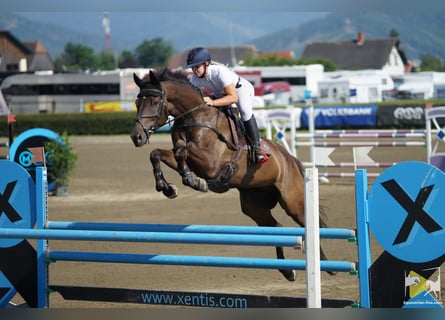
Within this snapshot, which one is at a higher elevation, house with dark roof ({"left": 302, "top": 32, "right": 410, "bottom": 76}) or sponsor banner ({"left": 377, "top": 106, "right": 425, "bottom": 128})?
house with dark roof ({"left": 302, "top": 32, "right": 410, "bottom": 76})

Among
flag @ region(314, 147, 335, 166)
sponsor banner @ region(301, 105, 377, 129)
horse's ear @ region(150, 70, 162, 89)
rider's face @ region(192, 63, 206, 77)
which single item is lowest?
sponsor banner @ region(301, 105, 377, 129)

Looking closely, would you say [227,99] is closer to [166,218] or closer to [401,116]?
[166,218]

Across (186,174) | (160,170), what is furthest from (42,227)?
(186,174)

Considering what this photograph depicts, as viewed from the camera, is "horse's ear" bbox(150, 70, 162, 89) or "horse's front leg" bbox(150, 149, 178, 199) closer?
"horse's front leg" bbox(150, 149, 178, 199)

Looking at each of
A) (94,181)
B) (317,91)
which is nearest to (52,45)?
(317,91)

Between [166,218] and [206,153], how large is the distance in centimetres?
404

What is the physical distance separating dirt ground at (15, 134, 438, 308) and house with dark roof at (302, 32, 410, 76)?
60.1 metres

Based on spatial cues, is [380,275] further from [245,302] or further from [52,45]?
[52,45]

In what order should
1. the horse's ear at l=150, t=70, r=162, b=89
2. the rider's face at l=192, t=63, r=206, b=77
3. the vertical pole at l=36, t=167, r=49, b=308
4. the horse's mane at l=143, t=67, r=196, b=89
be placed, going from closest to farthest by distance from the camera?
the vertical pole at l=36, t=167, r=49, b=308 → the horse's ear at l=150, t=70, r=162, b=89 → the rider's face at l=192, t=63, r=206, b=77 → the horse's mane at l=143, t=67, r=196, b=89

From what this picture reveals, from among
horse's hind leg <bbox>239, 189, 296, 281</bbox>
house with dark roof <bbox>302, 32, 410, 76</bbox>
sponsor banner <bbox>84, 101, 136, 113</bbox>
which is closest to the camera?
horse's hind leg <bbox>239, 189, 296, 281</bbox>

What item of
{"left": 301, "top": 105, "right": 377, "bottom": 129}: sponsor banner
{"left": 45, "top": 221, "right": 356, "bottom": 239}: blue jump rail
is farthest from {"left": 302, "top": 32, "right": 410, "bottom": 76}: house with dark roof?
{"left": 45, "top": 221, "right": 356, "bottom": 239}: blue jump rail

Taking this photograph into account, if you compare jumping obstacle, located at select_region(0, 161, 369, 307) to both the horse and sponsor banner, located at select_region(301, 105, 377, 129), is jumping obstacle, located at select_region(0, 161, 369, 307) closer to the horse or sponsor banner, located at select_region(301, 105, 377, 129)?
the horse

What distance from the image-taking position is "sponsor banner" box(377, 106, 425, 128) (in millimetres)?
20462

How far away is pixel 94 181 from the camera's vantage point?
13.7 m
